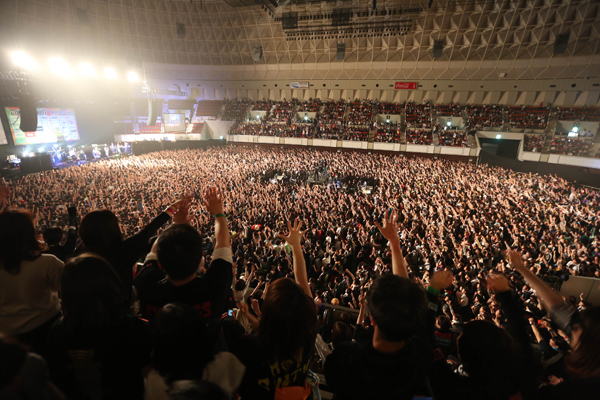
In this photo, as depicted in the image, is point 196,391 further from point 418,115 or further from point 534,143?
point 418,115

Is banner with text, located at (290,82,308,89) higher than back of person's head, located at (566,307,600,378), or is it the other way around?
banner with text, located at (290,82,308,89)

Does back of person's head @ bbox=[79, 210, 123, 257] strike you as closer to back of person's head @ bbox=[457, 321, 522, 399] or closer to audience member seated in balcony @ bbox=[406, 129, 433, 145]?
back of person's head @ bbox=[457, 321, 522, 399]

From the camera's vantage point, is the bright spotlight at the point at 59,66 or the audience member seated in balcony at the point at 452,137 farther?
the audience member seated in balcony at the point at 452,137

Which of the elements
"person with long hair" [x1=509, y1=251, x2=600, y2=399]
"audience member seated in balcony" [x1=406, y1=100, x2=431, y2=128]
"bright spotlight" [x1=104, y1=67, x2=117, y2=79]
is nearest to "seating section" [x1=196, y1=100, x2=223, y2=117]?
"bright spotlight" [x1=104, y1=67, x2=117, y2=79]

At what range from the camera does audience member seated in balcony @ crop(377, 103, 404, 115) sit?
95.0 ft

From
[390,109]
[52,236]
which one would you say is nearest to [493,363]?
[52,236]

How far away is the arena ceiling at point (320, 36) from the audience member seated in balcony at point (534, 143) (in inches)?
262

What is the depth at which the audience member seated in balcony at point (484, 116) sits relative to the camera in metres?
25.0

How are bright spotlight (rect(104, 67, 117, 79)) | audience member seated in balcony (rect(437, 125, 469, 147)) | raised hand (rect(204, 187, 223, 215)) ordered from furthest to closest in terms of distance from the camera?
1. audience member seated in balcony (rect(437, 125, 469, 147))
2. bright spotlight (rect(104, 67, 117, 79))
3. raised hand (rect(204, 187, 223, 215))

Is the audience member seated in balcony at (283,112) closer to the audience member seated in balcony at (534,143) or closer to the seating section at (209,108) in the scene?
the seating section at (209,108)

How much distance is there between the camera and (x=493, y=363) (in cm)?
124

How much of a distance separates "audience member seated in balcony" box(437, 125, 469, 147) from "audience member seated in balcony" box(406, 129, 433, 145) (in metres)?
0.94

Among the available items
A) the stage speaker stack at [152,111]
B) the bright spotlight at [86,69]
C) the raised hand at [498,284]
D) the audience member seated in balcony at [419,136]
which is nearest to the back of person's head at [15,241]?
the raised hand at [498,284]

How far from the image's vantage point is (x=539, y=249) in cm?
696
